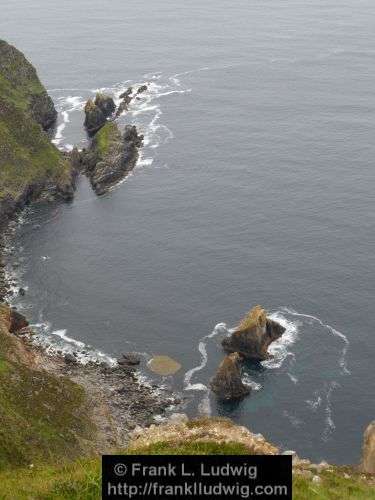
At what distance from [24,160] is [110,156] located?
71.6 feet

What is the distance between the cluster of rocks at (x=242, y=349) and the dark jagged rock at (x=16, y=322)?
33.8 meters

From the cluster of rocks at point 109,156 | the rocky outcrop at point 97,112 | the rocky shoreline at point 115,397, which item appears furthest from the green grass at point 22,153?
the rocky shoreline at point 115,397

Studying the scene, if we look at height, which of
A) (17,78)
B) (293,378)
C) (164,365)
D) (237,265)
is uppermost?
(17,78)

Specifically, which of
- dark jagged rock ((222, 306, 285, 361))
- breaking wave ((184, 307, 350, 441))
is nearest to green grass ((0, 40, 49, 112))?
breaking wave ((184, 307, 350, 441))

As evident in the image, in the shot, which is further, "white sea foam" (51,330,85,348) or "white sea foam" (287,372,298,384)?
"white sea foam" (51,330,85,348)

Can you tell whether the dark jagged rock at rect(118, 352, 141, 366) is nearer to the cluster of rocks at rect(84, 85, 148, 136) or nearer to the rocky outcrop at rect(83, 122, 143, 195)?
the rocky outcrop at rect(83, 122, 143, 195)

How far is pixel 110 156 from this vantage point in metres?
167

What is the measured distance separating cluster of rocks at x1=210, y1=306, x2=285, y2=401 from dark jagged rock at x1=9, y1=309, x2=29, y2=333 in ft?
111

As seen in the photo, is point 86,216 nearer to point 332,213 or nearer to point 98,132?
point 98,132

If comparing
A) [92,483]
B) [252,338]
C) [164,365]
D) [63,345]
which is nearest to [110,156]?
[63,345]

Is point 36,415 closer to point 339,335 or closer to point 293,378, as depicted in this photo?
point 293,378

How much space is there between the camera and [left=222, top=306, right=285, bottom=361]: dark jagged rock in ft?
335

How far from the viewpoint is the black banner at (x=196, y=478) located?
3381cm

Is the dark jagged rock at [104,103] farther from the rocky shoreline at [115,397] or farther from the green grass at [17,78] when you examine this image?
the rocky shoreline at [115,397]
